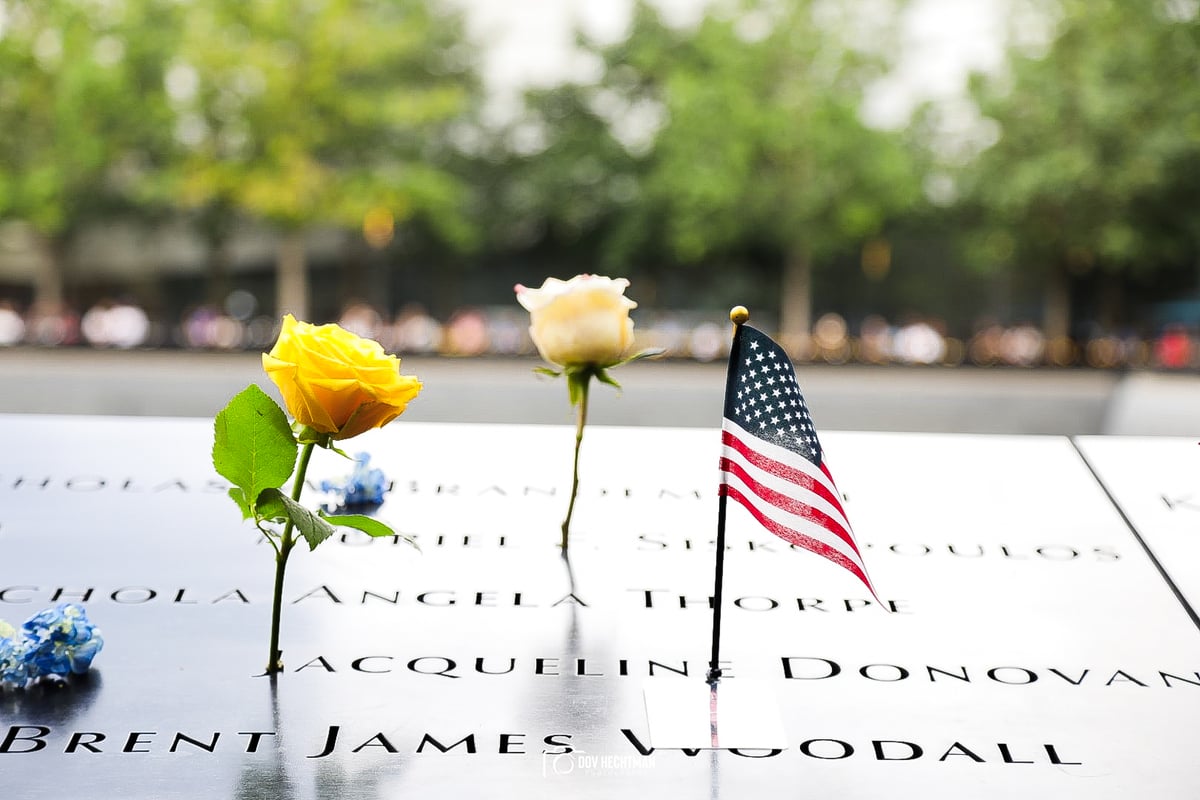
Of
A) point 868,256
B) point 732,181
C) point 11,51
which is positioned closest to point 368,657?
point 732,181

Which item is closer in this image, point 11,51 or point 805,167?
point 11,51

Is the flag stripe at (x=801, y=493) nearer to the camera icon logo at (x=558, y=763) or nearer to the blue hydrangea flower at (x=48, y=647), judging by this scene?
the camera icon logo at (x=558, y=763)

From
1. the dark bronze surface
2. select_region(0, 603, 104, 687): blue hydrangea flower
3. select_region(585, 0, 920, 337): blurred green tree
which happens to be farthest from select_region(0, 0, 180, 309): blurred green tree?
select_region(0, 603, 104, 687): blue hydrangea flower

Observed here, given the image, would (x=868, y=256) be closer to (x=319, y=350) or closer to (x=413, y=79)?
(x=413, y=79)

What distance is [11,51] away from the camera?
2192cm

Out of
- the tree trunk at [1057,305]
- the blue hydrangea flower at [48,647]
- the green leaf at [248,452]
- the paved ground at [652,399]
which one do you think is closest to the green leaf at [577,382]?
the green leaf at [248,452]

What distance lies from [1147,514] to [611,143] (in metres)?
22.8

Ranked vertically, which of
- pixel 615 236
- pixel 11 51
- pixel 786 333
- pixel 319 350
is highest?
pixel 11 51

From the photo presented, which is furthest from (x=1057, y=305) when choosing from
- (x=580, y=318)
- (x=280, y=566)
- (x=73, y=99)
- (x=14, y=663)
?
(x=14, y=663)

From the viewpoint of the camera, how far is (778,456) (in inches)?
92.0

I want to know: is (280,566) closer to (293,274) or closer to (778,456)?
(778,456)

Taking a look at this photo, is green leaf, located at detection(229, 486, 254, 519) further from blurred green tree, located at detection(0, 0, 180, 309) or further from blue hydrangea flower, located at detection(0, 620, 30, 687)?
blurred green tree, located at detection(0, 0, 180, 309)

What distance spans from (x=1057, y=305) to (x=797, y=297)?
535 cm

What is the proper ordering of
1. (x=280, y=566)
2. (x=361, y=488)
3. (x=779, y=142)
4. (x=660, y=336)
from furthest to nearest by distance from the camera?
(x=779, y=142) → (x=660, y=336) → (x=361, y=488) → (x=280, y=566)
